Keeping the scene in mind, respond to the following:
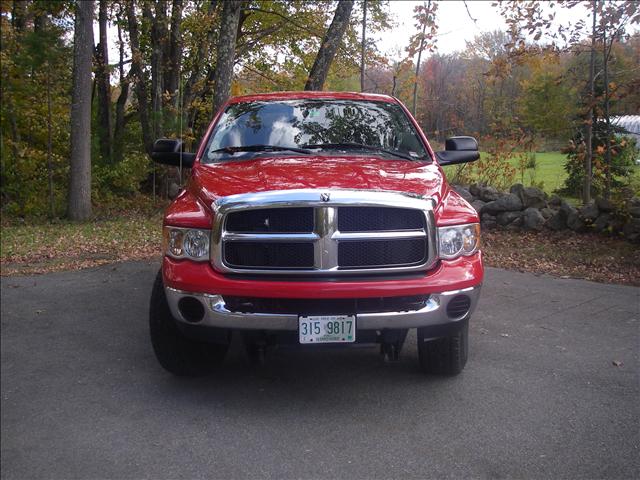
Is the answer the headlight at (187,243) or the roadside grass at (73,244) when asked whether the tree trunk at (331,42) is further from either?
the headlight at (187,243)

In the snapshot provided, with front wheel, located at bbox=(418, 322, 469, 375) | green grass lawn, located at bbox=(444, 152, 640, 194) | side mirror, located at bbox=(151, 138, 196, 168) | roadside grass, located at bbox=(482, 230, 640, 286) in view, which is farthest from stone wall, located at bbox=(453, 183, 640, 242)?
side mirror, located at bbox=(151, 138, 196, 168)

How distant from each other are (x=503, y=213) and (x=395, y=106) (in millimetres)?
5734

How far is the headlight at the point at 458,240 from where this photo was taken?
3750mm

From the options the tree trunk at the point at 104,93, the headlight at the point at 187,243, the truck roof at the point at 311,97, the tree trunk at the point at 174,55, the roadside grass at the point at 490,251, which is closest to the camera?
the headlight at the point at 187,243

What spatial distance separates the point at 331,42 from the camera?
12.1 m

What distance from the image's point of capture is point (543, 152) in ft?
37.8

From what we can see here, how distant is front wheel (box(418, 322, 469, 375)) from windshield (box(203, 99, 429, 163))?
1447 millimetres

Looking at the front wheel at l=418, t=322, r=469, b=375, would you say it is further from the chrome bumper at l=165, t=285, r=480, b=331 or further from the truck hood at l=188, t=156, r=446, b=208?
the truck hood at l=188, t=156, r=446, b=208

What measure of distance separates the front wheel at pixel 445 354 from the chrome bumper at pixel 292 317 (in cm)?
53

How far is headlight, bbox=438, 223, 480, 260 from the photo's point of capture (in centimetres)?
375

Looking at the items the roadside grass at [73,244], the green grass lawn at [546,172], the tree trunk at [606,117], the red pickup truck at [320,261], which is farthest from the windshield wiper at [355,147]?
the green grass lawn at [546,172]

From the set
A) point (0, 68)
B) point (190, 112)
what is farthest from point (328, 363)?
point (190, 112)

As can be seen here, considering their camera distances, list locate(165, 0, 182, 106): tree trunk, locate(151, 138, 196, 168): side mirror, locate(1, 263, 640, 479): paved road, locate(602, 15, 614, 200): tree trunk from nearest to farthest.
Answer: locate(1, 263, 640, 479): paved road, locate(151, 138, 196, 168): side mirror, locate(602, 15, 614, 200): tree trunk, locate(165, 0, 182, 106): tree trunk

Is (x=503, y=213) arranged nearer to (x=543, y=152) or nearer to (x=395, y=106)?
(x=543, y=152)
